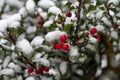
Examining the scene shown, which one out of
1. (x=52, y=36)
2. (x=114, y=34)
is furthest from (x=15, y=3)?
(x=52, y=36)

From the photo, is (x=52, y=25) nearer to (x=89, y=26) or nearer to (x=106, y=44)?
(x=89, y=26)

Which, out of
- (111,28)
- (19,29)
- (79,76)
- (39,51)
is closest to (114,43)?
(111,28)

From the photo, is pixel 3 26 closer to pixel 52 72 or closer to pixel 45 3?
pixel 52 72

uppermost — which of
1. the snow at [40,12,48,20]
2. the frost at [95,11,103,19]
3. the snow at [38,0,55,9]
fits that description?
the snow at [38,0,55,9]

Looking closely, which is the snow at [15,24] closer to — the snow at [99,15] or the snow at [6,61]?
the snow at [6,61]

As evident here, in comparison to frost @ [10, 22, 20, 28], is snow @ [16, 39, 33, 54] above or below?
below

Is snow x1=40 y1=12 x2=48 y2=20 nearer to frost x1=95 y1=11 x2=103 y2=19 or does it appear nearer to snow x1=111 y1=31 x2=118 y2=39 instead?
frost x1=95 y1=11 x2=103 y2=19

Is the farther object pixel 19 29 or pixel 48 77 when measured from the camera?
pixel 48 77

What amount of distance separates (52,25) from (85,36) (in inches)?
8.9

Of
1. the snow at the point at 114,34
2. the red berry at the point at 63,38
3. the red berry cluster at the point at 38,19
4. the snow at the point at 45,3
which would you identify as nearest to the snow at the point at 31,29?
the red berry cluster at the point at 38,19

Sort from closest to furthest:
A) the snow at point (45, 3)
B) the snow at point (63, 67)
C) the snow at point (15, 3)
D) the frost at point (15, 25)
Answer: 1. the frost at point (15, 25)
2. the snow at point (63, 67)
3. the snow at point (45, 3)
4. the snow at point (15, 3)

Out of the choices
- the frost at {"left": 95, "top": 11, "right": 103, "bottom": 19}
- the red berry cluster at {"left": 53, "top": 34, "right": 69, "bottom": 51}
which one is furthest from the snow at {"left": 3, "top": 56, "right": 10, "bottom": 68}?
the frost at {"left": 95, "top": 11, "right": 103, "bottom": 19}

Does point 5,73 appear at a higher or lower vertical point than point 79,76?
lower

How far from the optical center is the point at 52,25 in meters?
1.89
